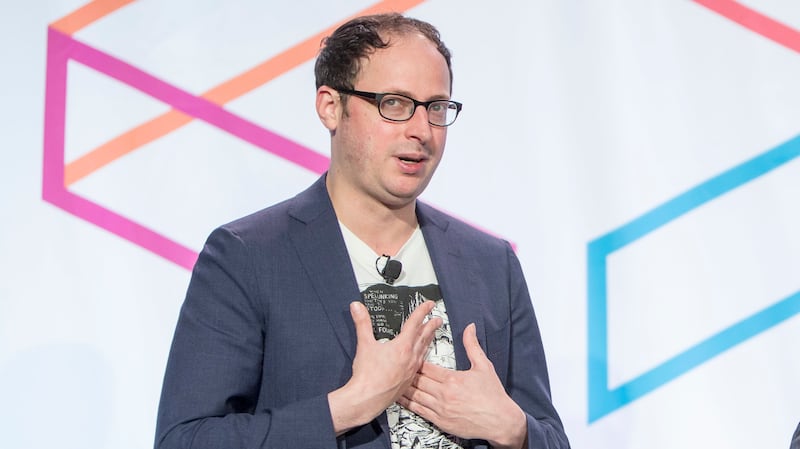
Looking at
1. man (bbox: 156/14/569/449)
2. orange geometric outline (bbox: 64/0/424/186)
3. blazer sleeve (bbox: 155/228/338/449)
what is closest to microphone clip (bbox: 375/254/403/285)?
man (bbox: 156/14/569/449)

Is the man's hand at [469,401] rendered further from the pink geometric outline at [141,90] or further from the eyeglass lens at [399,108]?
the pink geometric outline at [141,90]

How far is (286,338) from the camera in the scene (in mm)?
1799

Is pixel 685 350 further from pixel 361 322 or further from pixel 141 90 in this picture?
pixel 141 90

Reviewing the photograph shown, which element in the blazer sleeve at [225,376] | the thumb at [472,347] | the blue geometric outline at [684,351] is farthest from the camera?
the blue geometric outline at [684,351]

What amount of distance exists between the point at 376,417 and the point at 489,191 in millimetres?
1153

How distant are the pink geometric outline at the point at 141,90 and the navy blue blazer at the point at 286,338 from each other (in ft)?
2.31

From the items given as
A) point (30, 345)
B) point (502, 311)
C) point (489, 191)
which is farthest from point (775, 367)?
point (30, 345)

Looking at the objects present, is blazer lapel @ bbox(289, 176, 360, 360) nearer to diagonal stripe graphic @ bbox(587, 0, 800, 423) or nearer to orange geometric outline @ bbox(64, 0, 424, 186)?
orange geometric outline @ bbox(64, 0, 424, 186)

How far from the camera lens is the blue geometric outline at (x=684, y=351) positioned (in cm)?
276

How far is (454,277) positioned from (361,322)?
0.32 meters

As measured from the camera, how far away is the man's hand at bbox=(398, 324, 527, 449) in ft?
5.77

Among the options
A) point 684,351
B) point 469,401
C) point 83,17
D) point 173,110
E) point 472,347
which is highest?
point 83,17

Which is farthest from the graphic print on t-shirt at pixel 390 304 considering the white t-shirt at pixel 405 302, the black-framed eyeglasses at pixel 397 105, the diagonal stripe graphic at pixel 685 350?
the diagonal stripe graphic at pixel 685 350

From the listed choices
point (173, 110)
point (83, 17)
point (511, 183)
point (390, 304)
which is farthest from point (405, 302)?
point (83, 17)
